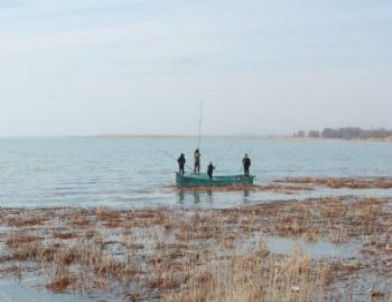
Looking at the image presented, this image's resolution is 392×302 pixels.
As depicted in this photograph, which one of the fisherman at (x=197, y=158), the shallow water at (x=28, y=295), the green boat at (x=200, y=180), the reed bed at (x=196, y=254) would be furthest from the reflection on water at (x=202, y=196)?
the shallow water at (x=28, y=295)

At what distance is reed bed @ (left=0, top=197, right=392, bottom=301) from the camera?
12.1 meters

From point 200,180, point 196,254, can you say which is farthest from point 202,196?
point 196,254

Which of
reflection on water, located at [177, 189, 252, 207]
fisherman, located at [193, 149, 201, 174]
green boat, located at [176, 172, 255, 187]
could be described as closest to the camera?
reflection on water, located at [177, 189, 252, 207]

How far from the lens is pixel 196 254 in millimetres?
15984

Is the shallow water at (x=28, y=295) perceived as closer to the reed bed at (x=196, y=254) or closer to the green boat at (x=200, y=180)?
the reed bed at (x=196, y=254)

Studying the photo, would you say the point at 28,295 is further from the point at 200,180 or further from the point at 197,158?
the point at 197,158

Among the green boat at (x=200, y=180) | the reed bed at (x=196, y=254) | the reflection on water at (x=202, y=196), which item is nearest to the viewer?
the reed bed at (x=196, y=254)

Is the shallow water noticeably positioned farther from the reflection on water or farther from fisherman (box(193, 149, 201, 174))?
fisherman (box(193, 149, 201, 174))

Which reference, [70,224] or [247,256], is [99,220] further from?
[247,256]

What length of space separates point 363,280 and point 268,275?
6.58 feet

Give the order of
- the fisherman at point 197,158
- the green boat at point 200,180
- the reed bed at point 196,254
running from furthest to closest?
1. the fisherman at point 197,158
2. the green boat at point 200,180
3. the reed bed at point 196,254

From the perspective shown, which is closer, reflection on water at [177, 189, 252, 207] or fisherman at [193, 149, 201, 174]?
reflection on water at [177, 189, 252, 207]

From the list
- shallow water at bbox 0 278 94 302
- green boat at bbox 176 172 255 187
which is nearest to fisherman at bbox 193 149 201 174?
green boat at bbox 176 172 255 187

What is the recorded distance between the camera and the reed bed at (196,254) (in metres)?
12.1
